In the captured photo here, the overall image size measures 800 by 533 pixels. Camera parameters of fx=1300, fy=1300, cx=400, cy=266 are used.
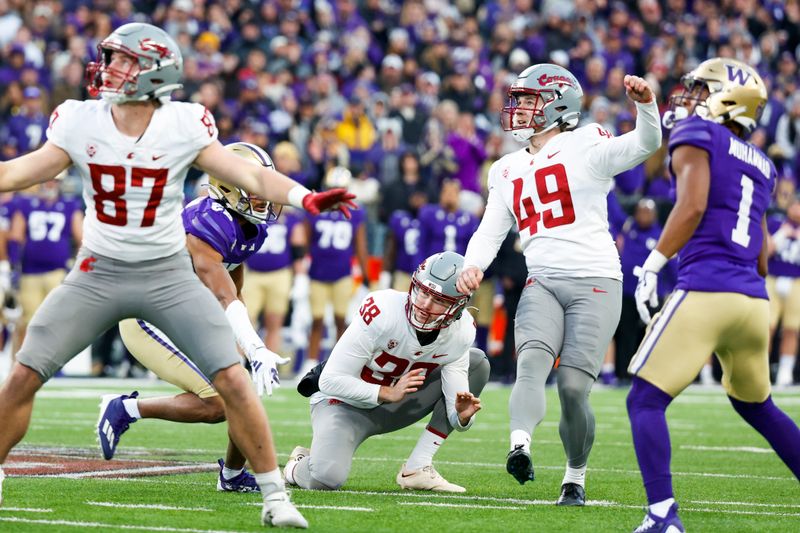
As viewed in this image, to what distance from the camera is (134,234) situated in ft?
15.4

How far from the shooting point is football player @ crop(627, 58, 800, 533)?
4527 mm

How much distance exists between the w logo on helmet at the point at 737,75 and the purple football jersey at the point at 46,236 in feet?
29.1

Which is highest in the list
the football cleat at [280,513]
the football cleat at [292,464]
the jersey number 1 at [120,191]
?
the jersey number 1 at [120,191]

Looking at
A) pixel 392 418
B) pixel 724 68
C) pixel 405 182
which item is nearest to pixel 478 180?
pixel 405 182

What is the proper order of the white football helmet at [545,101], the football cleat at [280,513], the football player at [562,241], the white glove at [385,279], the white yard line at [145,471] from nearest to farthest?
the football cleat at [280,513] → the football player at [562,241] → the white football helmet at [545,101] → the white yard line at [145,471] → the white glove at [385,279]

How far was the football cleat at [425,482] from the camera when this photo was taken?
5.98 m

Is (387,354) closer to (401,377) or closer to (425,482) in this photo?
(401,377)

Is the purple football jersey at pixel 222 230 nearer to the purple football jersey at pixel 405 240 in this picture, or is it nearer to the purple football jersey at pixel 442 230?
the purple football jersey at pixel 442 230

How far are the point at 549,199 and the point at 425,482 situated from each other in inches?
56.1

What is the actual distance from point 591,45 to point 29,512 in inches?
542

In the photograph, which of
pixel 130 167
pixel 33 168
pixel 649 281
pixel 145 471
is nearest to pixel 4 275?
pixel 145 471

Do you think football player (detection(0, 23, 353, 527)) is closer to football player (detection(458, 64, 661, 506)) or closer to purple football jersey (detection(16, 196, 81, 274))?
football player (detection(458, 64, 661, 506))

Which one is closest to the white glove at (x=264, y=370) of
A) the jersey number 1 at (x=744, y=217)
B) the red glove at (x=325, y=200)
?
the red glove at (x=325, y=200)

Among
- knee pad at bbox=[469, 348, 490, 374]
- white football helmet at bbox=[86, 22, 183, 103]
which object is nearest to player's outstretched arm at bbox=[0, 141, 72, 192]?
white football helmet at bbox=[86, 22, 183, 103]
